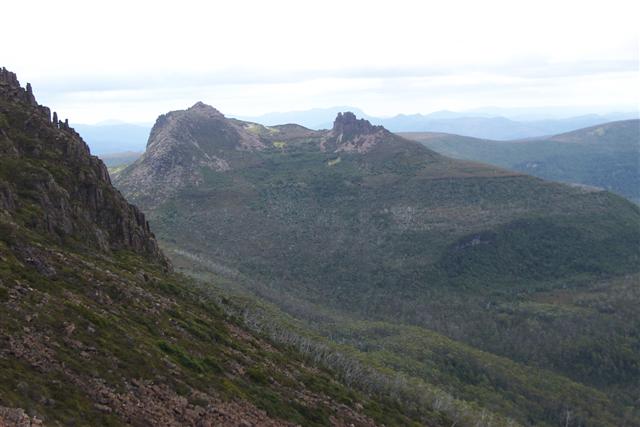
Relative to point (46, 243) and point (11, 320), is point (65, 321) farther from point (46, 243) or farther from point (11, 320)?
point (46, 243)

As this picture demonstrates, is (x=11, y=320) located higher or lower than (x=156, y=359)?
higher

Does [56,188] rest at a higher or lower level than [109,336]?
higher

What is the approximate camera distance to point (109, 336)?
37.5 metres

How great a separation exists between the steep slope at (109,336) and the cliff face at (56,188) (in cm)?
18

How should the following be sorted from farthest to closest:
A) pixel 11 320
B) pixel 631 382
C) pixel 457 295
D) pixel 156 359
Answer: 1. pixel 457 295
2. pixel 631 382
3. pixel 156 359
4. pixel 11 320

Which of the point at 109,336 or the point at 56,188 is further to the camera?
the point at 56,188

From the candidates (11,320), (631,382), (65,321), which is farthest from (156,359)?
(631,382)

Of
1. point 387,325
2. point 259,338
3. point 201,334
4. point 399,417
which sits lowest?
point 387,325

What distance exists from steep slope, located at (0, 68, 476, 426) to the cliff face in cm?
18

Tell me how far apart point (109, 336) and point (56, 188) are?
96.1 feet

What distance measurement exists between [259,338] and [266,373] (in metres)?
16.6

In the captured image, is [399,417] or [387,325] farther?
[387,325]

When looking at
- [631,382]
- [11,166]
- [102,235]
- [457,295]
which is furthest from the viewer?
[457,295]

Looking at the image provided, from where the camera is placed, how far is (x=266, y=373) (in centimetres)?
4950
